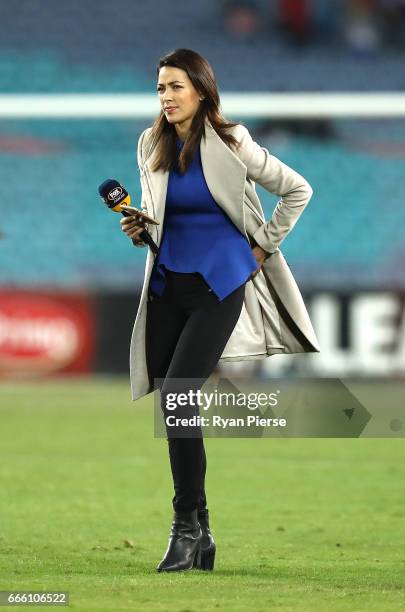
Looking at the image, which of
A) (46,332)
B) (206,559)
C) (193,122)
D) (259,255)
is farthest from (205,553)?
(46,332)

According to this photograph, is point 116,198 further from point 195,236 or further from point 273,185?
point 273,185

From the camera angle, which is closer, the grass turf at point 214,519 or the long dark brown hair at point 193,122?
the grass turf at point 214,519

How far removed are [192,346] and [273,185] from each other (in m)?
0.58

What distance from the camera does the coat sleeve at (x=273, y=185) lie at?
4.13 m

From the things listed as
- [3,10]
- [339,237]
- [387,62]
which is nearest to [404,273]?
[339,237]

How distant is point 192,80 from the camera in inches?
160

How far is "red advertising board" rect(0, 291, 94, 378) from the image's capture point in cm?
1375

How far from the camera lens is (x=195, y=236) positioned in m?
4.13

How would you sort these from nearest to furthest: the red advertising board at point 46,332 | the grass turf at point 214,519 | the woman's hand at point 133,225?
1. the grass turf at point 214,519
2. the woman's hand at point 133,225
3. the red advertising board at point 46,332

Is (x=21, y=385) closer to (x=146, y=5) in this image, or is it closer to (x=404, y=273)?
(x=404, y=273)

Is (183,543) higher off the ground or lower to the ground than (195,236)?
lower

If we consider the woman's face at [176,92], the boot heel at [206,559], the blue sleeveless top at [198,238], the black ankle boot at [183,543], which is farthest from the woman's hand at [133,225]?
the boot heel at [206,559]
